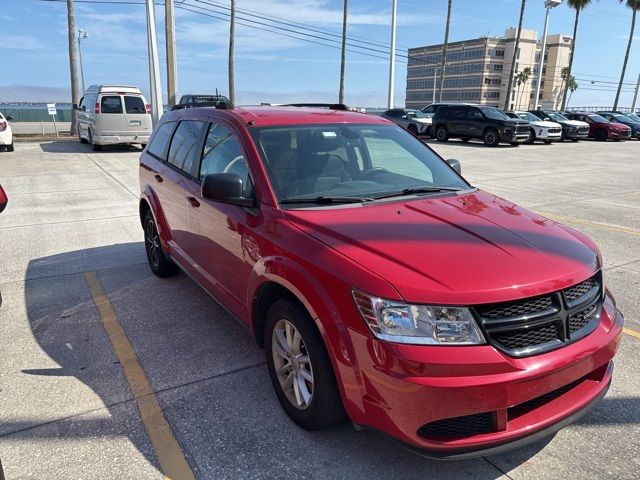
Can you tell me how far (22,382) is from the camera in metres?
3.30

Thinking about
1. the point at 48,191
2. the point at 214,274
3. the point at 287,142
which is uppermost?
the point at 287,142

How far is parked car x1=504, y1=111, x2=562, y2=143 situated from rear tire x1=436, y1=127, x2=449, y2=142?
3133 mm

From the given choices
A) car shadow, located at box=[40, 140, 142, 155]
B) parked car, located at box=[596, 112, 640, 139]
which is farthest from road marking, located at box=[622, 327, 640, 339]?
parked car, located at box=[596, 112, 640, 139]

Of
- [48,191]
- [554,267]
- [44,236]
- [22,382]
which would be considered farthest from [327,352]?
[48,191]

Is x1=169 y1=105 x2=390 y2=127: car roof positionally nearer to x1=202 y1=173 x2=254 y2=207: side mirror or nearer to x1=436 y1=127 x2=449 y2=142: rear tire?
x1=202 y1=173 x2=254 y2=207: side mirror

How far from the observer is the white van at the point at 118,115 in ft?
55.6

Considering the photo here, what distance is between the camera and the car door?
329 centimetres

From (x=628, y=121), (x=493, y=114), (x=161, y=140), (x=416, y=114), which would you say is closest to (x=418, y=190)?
(x=161, y=140)

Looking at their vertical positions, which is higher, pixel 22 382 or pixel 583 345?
pixel 583 345

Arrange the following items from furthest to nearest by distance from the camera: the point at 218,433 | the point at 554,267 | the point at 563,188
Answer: the point at 563,188, the point at 218,433, the point at 554,267

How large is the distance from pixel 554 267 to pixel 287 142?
6.31ft

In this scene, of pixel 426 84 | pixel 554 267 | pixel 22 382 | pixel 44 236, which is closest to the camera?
pixel 554 267

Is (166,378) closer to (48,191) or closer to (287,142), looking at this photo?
(287,142)

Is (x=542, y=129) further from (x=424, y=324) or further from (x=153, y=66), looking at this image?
(x=424, y=324)
